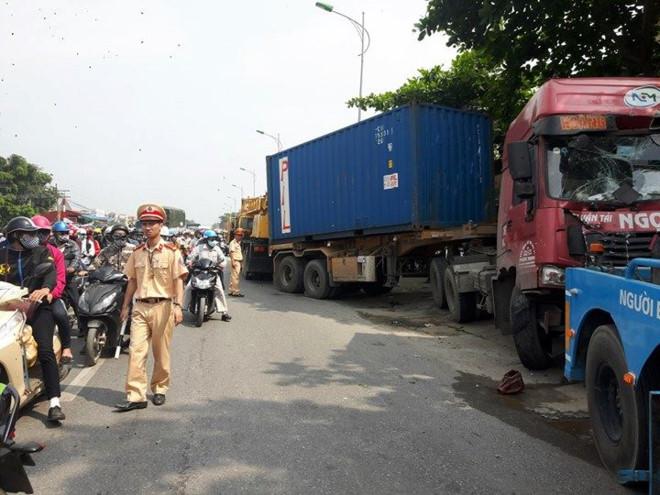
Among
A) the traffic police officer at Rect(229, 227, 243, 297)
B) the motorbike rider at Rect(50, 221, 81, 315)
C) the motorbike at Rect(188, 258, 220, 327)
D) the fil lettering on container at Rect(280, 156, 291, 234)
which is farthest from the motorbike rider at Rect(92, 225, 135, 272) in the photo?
the fil lettering on container at Rect(280, 156, 291, 234)

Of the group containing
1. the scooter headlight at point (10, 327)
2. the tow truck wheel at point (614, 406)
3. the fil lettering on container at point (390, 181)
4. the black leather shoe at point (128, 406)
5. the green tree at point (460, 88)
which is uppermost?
the green tree at point (460, 88)

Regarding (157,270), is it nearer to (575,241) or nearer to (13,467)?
(13,467)

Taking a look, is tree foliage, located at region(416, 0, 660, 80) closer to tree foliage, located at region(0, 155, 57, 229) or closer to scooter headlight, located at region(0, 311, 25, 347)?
scooter headlight, located at region(0, 311, 25, 347)

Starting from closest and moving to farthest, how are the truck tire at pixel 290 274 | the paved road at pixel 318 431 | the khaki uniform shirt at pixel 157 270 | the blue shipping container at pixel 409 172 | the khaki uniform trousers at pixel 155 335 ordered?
the paved road at pixel 318 431
the khaki uniform trousers at pixel 155 335
the khaki uniform shirt at pixel 157 270
the blue shipping container at pixel 409 172
the truck tire at pixel 290 274

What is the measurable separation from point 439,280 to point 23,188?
4146cm

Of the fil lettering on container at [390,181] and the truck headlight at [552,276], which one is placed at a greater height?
the fil lettering on container at [390,181]

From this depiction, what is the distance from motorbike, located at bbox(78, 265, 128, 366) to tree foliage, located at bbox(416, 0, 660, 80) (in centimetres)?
659

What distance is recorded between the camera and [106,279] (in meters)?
6.65

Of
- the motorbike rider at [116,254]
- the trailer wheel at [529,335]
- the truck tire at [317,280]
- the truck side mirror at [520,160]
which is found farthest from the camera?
the truck tire at [317,280]

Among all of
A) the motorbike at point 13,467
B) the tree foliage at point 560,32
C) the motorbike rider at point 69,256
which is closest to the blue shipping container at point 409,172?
the tree foliage at point 560,32

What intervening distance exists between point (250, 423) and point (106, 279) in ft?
10.4

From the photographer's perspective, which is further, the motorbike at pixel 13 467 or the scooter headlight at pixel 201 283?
the scooter headlight at pixel 201 283

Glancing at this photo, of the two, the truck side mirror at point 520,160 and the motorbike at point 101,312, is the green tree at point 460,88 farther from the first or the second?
the motorbike at point 101,312

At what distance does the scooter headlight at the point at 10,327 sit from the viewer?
13.1ft
